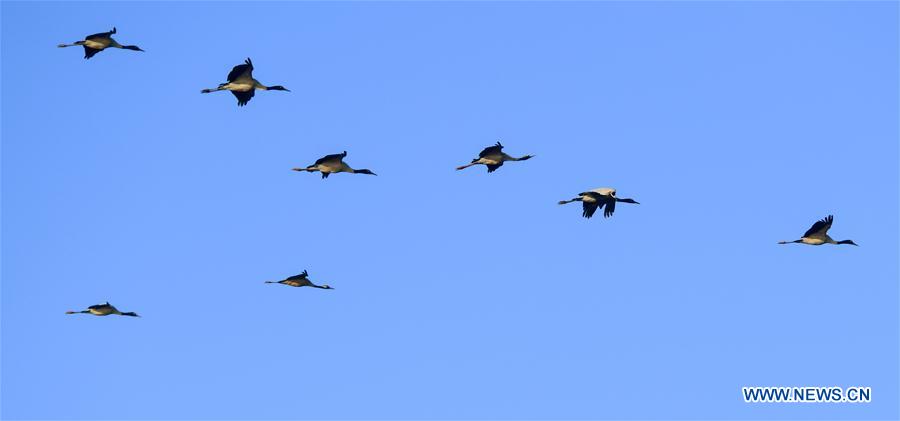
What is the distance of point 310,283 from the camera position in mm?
84000

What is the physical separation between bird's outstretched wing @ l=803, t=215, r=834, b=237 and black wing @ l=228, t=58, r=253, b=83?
71.8 ft

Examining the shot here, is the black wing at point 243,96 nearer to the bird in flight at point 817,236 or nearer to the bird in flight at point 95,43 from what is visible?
the bird in flight at point 95,43

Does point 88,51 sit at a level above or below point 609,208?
above

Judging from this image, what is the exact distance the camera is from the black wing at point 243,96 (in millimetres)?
82812

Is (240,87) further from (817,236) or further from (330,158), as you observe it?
(817,236)

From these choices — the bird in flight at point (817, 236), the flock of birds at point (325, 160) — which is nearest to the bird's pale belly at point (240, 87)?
the flock of birds at point (325, 160)

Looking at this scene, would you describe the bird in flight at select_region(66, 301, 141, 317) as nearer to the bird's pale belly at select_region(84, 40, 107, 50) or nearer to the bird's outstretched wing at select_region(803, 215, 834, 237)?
the bird's pale belly at select_region(84, 40, 107, 50)

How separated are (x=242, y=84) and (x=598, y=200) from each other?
13.9 m

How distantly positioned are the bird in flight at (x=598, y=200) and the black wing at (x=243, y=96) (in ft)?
39.7

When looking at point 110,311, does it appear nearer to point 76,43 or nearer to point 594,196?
point 76,43

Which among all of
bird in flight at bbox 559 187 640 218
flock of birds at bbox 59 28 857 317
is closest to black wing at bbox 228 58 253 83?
flock of birds at bbox 59 28 857 317

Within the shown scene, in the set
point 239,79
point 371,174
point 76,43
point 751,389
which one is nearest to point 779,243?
point 751,389

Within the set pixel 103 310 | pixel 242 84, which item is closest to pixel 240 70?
pixel 242 84

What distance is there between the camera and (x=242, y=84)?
82688mm
